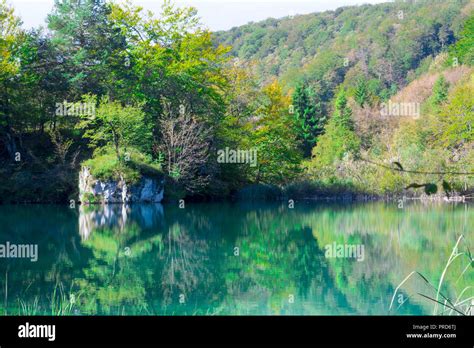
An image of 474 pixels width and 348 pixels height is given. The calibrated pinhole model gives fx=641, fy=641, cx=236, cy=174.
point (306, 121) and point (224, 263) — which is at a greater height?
point (306, 121)

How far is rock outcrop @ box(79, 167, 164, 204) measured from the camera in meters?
24.2

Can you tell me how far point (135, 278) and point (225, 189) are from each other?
59.6 ft

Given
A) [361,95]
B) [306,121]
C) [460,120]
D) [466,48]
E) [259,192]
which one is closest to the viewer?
[259,192]

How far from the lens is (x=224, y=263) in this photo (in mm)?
11484

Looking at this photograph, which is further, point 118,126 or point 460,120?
point 460,120

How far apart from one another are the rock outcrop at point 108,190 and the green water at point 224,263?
356 centimetres

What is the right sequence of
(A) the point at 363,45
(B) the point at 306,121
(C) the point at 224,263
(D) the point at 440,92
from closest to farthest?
(C) the point at 224,263 < (D) the point at 440,92 < (B) the point at 306,121 < (A) the point at 363,45

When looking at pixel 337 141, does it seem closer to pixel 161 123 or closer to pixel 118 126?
pixel 161 123

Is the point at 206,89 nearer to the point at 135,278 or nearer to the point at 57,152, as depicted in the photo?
the point at 57,152

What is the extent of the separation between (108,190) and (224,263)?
44.6 ft

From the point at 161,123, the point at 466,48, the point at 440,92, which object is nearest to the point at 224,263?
the point at 161,123

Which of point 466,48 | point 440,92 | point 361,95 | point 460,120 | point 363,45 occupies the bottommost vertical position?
point 460,120

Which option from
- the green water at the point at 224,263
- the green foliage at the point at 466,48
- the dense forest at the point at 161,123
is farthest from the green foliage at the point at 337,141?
the green foliage at the point at 466,48
